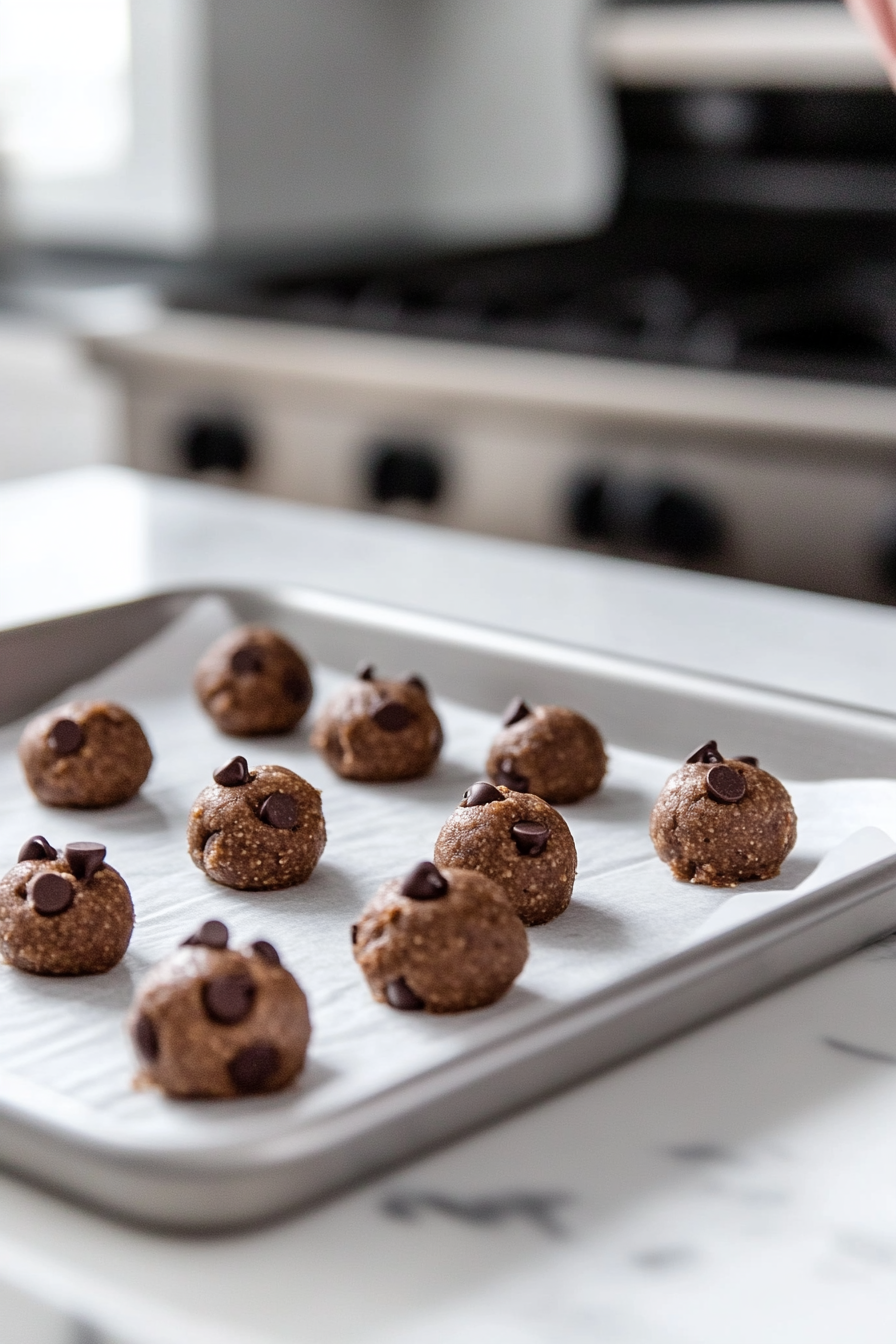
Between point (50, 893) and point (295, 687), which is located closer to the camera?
point (50, 893)

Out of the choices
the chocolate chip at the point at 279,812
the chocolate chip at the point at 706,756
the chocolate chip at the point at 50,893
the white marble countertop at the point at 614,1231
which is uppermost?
the chocolate chip at the point at 706,756

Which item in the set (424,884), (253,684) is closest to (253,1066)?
(424,884)

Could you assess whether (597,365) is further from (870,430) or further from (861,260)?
(861,260)

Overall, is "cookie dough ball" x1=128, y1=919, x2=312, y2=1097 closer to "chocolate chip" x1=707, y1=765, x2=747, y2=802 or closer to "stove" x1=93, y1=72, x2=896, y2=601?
"chocolate chip" x1=707, y1=765, x2=747, y2=802

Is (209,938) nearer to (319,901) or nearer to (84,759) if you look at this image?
(319,901)

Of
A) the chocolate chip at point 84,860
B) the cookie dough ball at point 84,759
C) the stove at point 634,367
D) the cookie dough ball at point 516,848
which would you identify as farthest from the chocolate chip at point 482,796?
the stove at point 634,367

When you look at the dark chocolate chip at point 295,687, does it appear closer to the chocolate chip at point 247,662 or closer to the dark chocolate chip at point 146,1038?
the chocolate chip at point 247,662

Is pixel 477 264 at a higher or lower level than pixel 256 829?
higher
